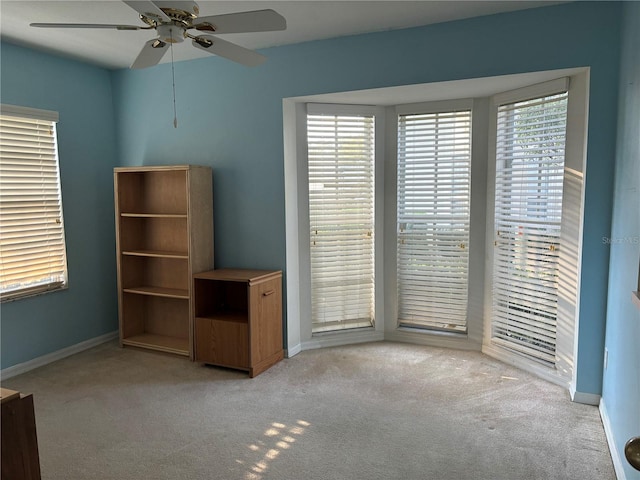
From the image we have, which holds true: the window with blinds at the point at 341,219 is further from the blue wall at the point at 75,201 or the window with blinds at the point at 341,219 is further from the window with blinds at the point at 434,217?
the blue wall at the point at 75,201

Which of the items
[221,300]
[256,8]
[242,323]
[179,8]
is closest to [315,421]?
[242,323]

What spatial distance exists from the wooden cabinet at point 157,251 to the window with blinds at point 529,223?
2420mm

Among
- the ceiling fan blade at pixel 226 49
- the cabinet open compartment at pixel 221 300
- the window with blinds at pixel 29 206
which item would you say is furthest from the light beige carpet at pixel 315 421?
the ceiling fan blade at pixel 226 49

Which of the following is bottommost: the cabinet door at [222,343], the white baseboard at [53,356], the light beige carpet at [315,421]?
the light beige carpet at [315,421]

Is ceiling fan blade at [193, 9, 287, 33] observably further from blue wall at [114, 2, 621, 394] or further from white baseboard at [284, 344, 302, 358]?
white baseboard at [284, 344, 302, 358]

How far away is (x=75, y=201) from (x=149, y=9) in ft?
8.70

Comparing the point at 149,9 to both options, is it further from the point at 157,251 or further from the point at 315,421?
the point at 157,251

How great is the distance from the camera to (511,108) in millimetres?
3402

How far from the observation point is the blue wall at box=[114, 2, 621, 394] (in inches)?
107

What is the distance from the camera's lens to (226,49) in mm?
2307

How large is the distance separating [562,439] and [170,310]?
3.26 m

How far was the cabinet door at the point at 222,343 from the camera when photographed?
337 cm

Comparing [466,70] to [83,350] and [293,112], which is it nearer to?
[293,112]

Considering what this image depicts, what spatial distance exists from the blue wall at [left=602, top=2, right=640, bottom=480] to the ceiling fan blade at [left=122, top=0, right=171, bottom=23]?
7.29 feet
